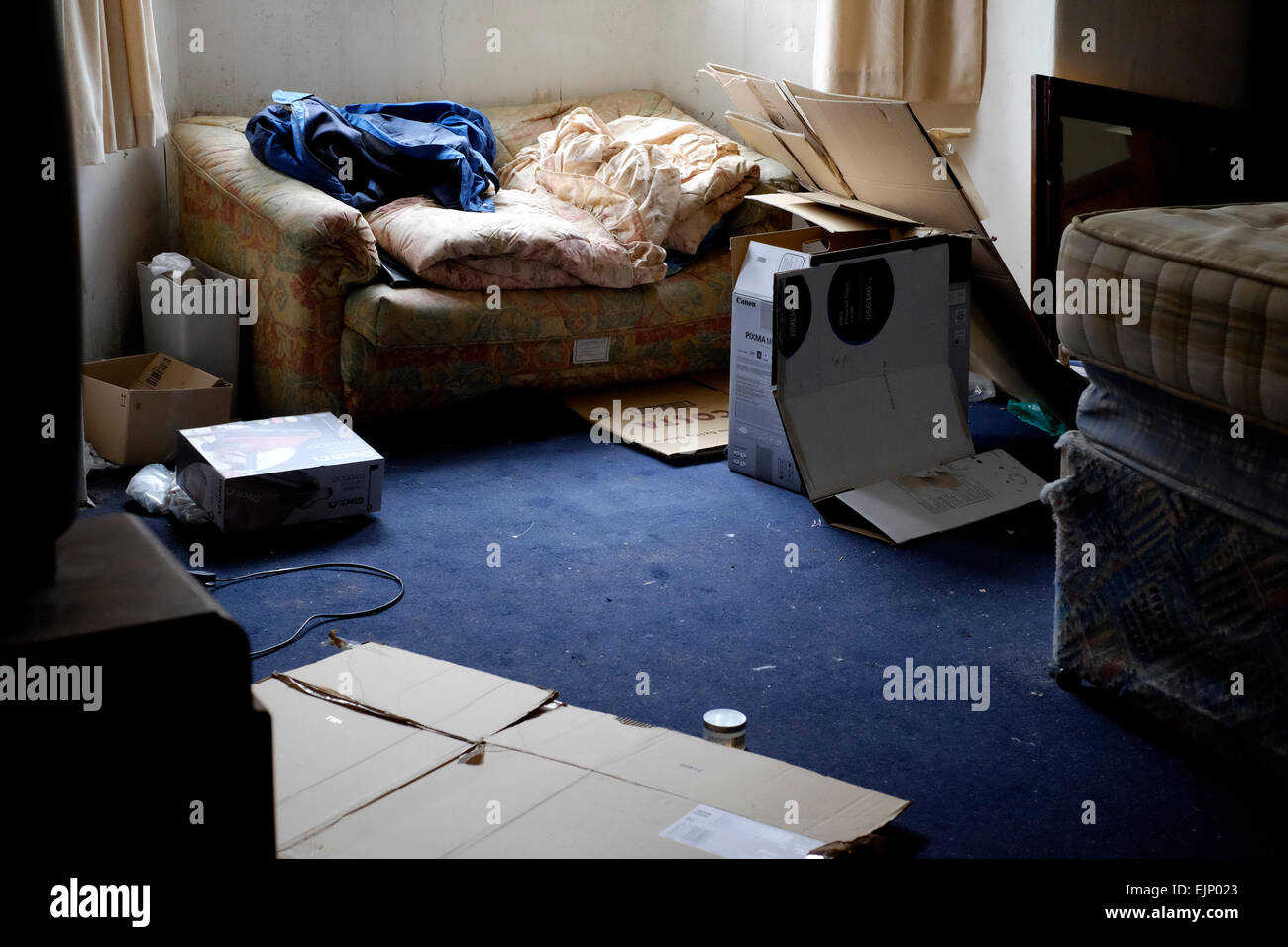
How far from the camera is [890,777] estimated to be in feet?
5.27

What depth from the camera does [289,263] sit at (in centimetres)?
286

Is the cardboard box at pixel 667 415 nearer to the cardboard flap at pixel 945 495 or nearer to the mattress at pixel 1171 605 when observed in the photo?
the cardboard flap at pixel 945 495

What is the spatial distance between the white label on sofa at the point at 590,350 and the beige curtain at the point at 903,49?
0.98 meters

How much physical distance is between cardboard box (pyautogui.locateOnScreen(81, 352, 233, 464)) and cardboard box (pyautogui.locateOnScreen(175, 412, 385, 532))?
21 cm

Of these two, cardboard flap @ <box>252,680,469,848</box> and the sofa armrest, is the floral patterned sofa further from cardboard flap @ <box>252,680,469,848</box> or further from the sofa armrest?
cardboard flap @ <box>252,680,469,848</box>

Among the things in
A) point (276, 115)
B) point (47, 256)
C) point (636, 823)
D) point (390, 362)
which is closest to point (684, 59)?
point (276, 115)

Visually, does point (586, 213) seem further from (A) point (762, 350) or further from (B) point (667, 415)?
(A) point (762, 350)

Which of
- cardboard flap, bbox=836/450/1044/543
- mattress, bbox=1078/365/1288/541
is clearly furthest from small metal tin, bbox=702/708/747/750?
cardboard flap, bbox=836/450/1044/543

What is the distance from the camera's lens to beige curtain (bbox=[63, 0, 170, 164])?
7.88 feet
